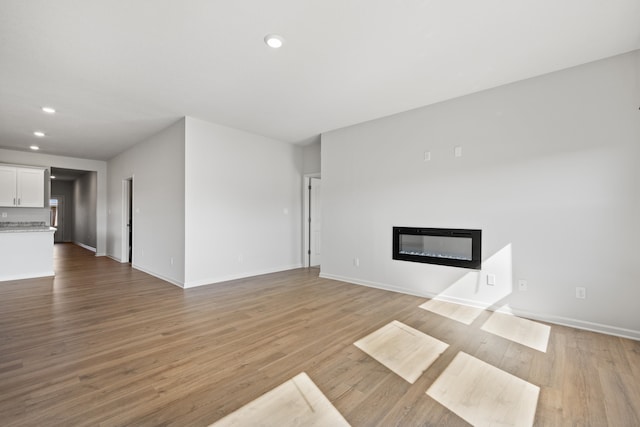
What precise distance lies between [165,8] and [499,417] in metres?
3.51

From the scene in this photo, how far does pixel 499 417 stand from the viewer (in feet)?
5.51

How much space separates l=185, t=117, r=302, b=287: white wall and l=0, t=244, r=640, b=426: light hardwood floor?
110 cm

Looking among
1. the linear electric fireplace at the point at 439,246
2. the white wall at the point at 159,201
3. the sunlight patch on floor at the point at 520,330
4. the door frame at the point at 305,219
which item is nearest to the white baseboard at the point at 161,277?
the white wall at the point at 159,201

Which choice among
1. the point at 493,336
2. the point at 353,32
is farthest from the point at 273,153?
the point at 493,336

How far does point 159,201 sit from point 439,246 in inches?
189

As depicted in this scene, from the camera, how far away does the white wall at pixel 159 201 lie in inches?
187

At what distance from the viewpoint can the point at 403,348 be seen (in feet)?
8.38

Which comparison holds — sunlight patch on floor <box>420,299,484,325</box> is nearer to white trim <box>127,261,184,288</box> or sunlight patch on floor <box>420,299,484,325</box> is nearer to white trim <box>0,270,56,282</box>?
white trim <box>127,261,184,288</box>

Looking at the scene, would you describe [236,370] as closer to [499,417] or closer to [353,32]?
[499,417]

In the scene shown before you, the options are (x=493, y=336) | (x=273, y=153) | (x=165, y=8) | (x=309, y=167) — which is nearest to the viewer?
(x=165, y=8)

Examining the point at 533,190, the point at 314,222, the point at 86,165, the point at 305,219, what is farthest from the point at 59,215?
the point at 533,190

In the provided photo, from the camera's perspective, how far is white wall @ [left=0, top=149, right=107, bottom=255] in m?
6.99

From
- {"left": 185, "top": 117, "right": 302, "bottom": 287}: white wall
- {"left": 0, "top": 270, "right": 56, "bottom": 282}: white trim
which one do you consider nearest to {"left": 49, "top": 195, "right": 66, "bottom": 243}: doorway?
{"left": 0, "top": 270, "right": 56, "bottom": 282}: white trim

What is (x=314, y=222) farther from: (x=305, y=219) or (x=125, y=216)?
(x=125, y=216)
